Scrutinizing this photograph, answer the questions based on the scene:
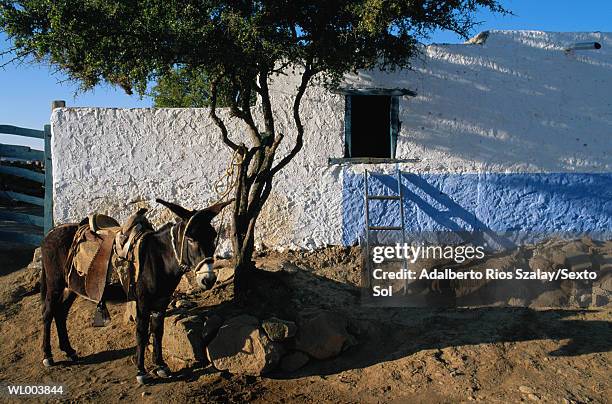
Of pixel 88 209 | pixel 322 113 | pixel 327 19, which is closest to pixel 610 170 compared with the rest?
pixel 322 113

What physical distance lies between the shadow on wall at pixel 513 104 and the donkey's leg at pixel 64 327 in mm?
5250

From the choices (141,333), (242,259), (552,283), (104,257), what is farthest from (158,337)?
(552,283)

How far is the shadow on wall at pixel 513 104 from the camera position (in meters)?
8.81

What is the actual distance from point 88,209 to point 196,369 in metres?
4.15

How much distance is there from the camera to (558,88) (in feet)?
29.0

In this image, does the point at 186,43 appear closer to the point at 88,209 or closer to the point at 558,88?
the point at 88,209

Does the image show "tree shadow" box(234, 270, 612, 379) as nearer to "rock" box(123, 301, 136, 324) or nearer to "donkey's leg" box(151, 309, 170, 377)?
"donkey's leg" box(151, 309, 170, 377)

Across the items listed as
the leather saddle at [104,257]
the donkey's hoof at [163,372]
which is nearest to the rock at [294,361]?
the donkey's hoof at [163,372]

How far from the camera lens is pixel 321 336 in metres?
5.84

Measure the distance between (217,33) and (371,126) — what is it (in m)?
3.92

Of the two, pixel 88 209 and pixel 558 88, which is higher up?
A: pixel 558 88

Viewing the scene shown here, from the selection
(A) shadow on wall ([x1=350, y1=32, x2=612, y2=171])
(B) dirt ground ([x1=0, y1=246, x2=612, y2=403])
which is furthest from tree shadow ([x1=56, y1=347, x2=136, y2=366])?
(A) shadow on wall ([x1=350, y1=32, x2=612, y2=171])

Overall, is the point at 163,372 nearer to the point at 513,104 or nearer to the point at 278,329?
the point at 278,329

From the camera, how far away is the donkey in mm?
5129
